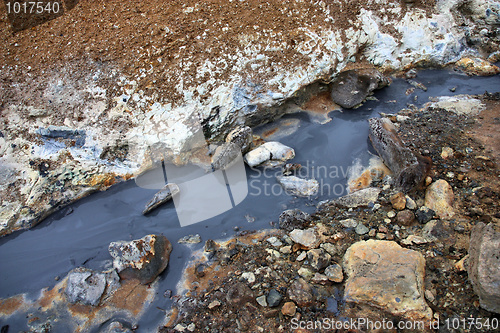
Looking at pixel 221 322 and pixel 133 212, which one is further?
pixel 133 212

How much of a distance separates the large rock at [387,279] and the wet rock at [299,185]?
2.97 ft

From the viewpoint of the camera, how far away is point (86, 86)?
428 centimetres

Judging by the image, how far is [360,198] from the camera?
3555 mm

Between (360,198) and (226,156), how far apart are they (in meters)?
1.58

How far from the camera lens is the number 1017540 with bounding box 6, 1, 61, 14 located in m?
4.63

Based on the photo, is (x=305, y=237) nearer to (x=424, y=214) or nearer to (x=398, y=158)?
(x=424, y=214)

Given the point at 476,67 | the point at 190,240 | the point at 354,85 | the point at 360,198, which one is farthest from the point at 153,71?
the point at 476,67

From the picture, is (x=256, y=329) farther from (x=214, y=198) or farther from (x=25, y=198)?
(x=25, y=198)

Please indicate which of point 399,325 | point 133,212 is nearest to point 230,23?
point 133,212

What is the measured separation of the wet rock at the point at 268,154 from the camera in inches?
159

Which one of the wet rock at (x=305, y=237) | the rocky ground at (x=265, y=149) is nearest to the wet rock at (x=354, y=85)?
the rocky ground at (x=265, y=149)

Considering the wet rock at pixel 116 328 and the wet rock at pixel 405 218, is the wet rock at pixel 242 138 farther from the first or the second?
the wet rock at pixel 116 328

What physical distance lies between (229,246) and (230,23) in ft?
10.3

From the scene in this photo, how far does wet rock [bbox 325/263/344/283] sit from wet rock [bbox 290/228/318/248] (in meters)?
0.29
